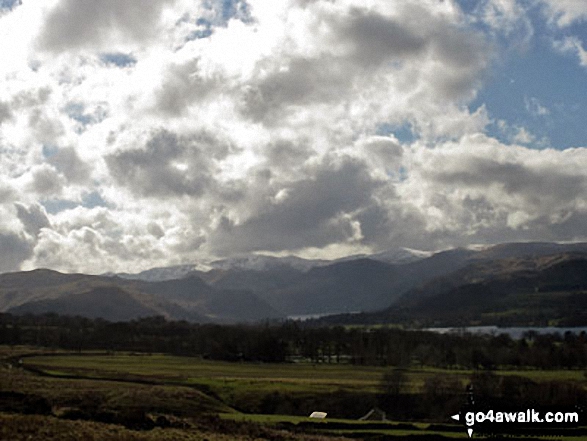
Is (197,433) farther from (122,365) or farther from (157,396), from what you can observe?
(122,365)

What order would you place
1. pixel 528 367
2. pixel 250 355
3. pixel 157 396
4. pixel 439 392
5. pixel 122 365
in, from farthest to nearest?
pixel 250 355
pixel 528 367
pixel 122 365
pixel 439 392
pixel 157 396

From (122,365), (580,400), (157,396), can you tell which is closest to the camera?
(157,396)

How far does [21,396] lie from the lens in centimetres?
6494

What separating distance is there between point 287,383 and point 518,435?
225 ft

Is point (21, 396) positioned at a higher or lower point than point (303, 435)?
higher

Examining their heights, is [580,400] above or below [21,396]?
below

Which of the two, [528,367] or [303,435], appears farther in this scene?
[528,367]

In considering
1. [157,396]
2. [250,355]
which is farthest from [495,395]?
[250,355]

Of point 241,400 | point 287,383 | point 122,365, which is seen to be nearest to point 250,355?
point 122,365

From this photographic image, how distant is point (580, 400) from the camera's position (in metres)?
107

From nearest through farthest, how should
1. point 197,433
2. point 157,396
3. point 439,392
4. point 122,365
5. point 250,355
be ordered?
point 197,433 < point 157,396 < point 439,392 < point 122,365 < point 250,355

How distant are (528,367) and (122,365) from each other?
372ft

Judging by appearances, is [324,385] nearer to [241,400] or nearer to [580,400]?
[241,400]

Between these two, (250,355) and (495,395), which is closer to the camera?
(495,395)
